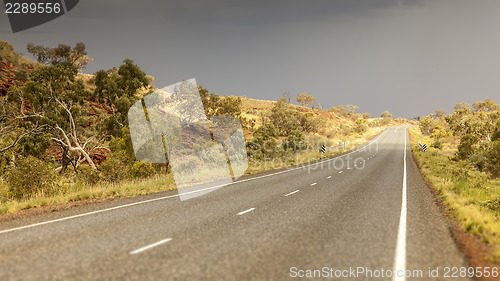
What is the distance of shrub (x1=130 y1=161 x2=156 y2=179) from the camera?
1654 centimetres

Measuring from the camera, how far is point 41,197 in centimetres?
1015

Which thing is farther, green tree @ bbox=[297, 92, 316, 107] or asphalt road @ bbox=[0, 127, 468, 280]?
green tree @ bbox=[297, 92, 316, 107]

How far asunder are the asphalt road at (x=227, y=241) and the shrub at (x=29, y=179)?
3.69 metres

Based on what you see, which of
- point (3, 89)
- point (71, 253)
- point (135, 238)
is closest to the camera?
point (71, 253)

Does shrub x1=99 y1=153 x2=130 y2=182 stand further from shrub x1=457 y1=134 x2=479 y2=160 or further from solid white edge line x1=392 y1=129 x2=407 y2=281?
shrub x1=457 y1=134 x2=479 y2=160

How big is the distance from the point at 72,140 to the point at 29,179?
14.8m

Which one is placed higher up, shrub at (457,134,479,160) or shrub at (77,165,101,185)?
shrub at (77,165,101,185)

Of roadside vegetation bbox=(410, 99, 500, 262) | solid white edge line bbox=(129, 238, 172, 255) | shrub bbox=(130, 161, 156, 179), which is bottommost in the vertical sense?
roadside vegetation bbox=(410, 99, 500, 262)

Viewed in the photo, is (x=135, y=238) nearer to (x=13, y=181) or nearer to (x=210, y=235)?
(x=210, y=235)

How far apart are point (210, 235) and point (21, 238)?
4.00 m

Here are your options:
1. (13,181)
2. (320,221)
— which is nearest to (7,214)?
(13,181)

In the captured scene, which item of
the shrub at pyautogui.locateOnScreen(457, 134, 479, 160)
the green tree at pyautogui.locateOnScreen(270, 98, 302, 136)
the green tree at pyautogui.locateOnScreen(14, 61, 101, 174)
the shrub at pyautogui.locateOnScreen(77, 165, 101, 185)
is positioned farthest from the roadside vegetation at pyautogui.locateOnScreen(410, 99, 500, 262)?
the green tree at pyautogui.locateOnScreen(270, 98, 302, 136)

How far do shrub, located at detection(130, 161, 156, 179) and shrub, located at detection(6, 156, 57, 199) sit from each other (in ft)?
17.0

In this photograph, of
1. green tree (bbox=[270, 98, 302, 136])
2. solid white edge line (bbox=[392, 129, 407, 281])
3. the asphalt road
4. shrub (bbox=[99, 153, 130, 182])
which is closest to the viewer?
the asphalt road
